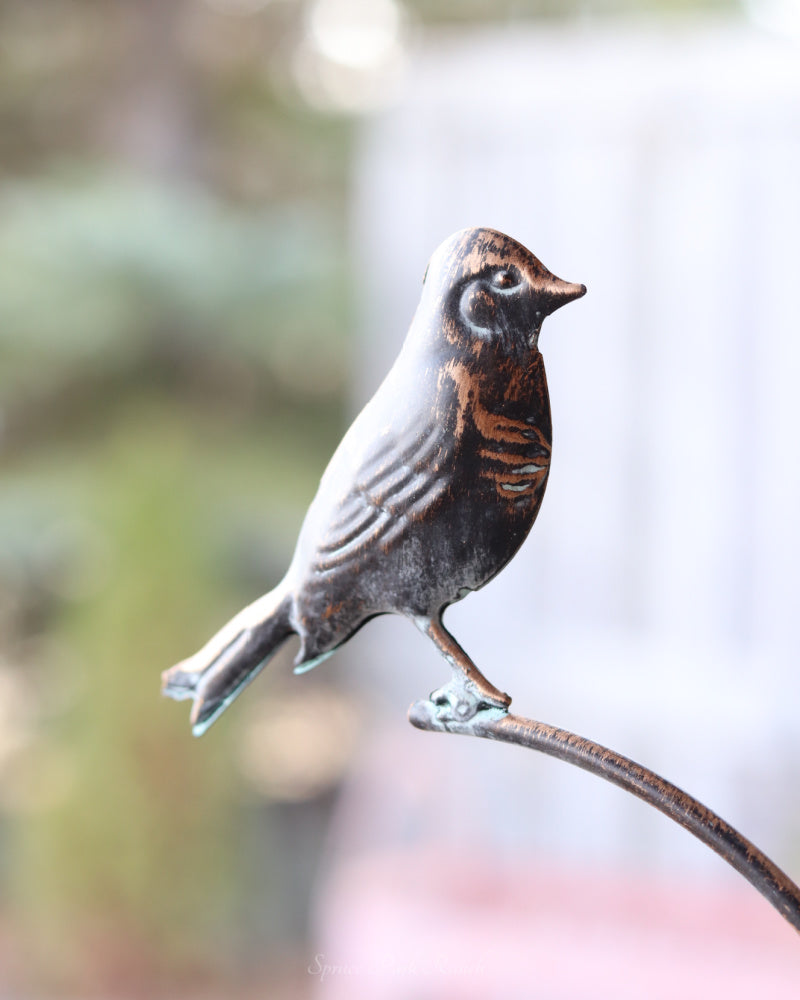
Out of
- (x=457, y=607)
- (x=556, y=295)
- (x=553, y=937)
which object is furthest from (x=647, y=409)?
(x=556, y=295)

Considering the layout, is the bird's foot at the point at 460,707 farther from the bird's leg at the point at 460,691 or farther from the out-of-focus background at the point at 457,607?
the out-of-focus background at the point at 457,607

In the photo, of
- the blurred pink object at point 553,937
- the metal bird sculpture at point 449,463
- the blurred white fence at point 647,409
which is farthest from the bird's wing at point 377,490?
the blurred white fence at point 647,409

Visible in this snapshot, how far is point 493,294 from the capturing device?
0.43m

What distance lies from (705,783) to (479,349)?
155 cm

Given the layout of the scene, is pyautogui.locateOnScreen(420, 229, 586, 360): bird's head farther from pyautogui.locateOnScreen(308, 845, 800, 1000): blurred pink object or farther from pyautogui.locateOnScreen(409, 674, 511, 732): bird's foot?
pyautogui.locateOnScreen(308, 845, 800, 1000): blurred pink object

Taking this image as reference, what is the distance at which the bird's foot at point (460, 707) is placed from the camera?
43cm

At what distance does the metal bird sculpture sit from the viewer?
42 cm

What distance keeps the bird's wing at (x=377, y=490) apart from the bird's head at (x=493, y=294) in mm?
41

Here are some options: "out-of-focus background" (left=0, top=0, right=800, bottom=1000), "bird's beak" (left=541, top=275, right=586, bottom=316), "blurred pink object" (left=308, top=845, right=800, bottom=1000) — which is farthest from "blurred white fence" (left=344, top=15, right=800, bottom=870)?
"bird's beak" (left=541, top=275, right=586, bottom=316)

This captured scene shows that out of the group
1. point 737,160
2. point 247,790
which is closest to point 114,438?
point 247,790

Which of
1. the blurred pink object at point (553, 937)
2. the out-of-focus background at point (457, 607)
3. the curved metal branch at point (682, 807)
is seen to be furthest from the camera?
the out-of-focus background at point (457, 607)

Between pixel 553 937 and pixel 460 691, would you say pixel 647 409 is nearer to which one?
pixel 553 937

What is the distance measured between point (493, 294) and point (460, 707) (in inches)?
6.4

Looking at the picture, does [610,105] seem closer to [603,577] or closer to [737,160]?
[737,160]
